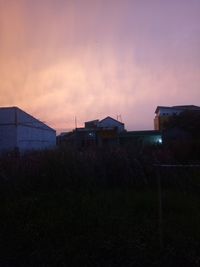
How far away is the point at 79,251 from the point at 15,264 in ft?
3.24

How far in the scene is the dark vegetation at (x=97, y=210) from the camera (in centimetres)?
630

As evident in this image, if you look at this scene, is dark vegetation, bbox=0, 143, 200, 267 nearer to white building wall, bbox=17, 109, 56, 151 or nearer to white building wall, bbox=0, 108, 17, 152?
white building wall, bbox=17, 109, 56, 151

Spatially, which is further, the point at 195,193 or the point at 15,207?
the point at 195,193

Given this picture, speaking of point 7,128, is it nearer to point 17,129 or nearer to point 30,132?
point 17,129

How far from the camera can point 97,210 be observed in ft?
28.0

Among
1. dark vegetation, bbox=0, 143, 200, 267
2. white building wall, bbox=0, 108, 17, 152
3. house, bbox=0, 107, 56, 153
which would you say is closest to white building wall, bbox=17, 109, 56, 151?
house, bbox=0, 107, 56, 153

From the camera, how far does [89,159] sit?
12.3 metres

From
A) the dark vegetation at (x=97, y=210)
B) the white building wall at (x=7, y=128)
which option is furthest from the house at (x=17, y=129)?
the dark vegetation at (x=97, y=210)

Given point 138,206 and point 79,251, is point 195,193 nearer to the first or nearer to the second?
point 138,206

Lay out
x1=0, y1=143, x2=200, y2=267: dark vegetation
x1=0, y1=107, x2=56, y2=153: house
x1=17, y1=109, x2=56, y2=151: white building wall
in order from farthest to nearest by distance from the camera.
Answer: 1. x1=17, y1=109, x2=56, y2=151: white building wall
2. x1=0, y1=107, x2=56, y2=153: house
3. x1=0, y1=143, x2=200, y2=267: dark vegetation

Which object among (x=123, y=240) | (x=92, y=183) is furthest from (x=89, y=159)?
(x=123, y=240)

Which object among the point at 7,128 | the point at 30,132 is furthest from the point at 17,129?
the point at 30,132

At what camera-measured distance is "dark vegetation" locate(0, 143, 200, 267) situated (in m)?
6.30

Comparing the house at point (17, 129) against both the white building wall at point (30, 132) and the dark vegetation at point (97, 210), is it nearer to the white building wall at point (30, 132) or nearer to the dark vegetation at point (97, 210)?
the white building wall at point (30, 132)
